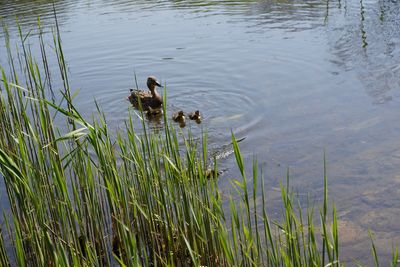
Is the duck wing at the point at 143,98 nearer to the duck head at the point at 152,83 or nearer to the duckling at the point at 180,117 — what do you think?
the duck head at the point at 152,83

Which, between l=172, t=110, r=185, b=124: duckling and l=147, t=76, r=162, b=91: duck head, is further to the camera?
l=147, t=76, r=162, b=91: duck head

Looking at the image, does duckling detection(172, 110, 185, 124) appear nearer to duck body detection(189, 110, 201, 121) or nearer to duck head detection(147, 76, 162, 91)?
duck body detection(189, 110, 201, 121)

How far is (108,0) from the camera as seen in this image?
69.1ft

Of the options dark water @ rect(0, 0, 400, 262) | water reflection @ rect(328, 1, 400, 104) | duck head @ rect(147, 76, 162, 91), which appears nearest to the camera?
dark water @ rect(0, 0, 400, 262)

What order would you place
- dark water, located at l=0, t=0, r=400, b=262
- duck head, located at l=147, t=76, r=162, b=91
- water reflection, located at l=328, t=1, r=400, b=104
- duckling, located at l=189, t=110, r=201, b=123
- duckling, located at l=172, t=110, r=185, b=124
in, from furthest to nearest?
duck head, located at l=147, t=76, r=162, b=91
water reflection, located at l=328, t=1, r=400, b=104
duckling, located at l=172, t=110, r=185, b=124
duckling, located at l=189, t=110, r=201, b=123
dark water, located at l=0, t=0, r=400, b=262

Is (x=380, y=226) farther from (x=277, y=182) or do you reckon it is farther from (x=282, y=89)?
(x=282, y=89)

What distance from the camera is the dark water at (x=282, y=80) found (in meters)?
6.31

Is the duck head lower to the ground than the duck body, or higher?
higher

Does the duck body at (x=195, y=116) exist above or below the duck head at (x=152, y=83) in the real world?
below

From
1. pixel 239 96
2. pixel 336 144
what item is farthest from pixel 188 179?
pixel 239 96

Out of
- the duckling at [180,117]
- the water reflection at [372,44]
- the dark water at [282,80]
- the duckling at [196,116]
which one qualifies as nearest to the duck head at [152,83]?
the dark water at [282,80]

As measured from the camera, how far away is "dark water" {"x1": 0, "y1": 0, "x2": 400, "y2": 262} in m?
6.31

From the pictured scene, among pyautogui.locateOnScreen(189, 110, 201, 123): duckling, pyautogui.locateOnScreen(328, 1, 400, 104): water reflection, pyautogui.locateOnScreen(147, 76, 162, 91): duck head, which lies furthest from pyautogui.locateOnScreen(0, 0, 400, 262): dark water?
pyautogui.locateOnScreen(147, 76, 162, 91): duck head

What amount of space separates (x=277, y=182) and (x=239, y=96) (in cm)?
322
